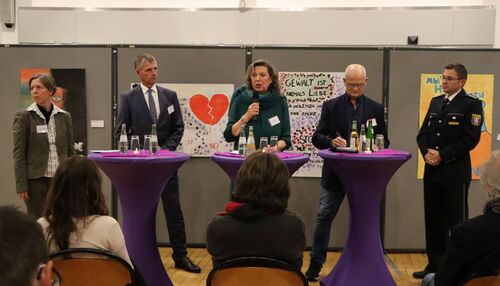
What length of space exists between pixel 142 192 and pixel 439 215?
222 centimetres

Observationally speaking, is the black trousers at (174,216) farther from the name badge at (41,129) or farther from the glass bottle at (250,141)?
the name badge at (41,129)

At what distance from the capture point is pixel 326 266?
478 cm

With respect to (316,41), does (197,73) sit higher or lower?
lower

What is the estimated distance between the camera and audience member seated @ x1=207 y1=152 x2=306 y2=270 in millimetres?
2258

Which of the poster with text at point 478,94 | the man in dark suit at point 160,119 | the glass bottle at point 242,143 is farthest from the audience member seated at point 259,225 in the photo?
the poster with text at point 478,94

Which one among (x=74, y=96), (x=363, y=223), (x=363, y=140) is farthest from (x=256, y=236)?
(x=74, y=96)

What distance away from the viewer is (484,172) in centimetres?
245

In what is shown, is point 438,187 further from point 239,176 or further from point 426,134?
point 239,176

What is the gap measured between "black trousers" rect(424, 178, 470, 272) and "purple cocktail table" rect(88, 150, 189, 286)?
1916mm

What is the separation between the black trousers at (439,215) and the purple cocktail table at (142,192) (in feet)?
6.28

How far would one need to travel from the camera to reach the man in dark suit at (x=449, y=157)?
412 cm

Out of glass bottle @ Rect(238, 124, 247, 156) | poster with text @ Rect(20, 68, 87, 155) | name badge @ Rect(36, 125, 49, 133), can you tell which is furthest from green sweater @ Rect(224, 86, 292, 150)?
poster with text @ Rect(20, 68, 87, 155)

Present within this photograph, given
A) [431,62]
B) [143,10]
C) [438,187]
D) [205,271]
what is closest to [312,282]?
[205,271]

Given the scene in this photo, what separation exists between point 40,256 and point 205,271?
11.3 feet
